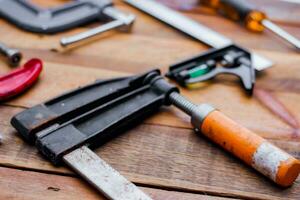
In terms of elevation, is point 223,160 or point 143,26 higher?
point 143,26

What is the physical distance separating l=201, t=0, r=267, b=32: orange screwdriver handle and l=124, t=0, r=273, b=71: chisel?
81 millimetres

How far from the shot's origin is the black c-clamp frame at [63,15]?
996 mm

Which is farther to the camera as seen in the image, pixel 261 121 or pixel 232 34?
pixel 232 34

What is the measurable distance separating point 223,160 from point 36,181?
0.27 metres

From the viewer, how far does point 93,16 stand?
1.05 metres

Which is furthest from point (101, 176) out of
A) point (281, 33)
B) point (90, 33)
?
point (281, 33)

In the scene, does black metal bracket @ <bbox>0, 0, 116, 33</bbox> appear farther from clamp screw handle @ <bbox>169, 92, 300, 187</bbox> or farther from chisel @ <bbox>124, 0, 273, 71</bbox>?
clamp screw handle @ <bbox>169, 92, 300, 187</bbox>

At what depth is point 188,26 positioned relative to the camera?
1014mm

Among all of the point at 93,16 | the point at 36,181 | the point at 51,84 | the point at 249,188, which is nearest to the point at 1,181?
the point at 36,181

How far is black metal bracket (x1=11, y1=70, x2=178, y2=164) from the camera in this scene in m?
0.69

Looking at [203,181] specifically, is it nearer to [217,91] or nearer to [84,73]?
[217,91]

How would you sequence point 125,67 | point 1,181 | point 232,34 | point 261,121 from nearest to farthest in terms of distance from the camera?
point 1,181
point 261,121
point 125,67
point 232,34

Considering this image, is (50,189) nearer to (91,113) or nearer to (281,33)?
(91,113)

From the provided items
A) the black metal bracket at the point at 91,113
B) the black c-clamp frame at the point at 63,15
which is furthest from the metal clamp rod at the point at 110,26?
the black metal bracket at the point at 91,113
